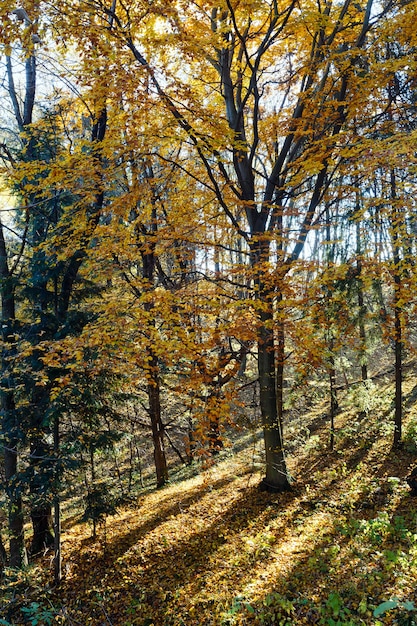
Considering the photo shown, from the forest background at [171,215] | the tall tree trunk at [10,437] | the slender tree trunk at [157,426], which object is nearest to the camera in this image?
the forest background at [171,215]

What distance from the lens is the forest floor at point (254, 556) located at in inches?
193

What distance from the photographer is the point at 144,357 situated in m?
7.74

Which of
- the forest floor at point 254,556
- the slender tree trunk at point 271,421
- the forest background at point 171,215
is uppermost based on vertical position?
the forest background at point 171,215

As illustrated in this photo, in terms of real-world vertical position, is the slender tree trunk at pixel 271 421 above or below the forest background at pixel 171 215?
below

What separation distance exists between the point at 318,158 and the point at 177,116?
2737mm

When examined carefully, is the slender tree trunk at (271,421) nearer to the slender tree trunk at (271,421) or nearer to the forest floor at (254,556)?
the slender tree trunk at (271,421)

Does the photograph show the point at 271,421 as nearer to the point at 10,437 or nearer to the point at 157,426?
the point at 157,426

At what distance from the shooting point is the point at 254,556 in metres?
6.29

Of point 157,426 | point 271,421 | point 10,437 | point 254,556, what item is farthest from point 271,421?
point 10,437

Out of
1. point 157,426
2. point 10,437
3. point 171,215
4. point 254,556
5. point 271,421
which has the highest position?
point 171,215

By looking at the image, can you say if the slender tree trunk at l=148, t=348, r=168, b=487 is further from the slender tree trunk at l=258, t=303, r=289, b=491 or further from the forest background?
the slender tree trunk at l=258, t=303, r=289, b=491

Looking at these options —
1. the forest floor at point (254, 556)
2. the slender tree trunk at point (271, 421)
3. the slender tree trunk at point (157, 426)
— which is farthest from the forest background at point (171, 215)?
the slender tree trunk at point (157, 426)

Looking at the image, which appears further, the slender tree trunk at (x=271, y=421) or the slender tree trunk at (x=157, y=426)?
the slender tree trunk at (x=157, y=426)

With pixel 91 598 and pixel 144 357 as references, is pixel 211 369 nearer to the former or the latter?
pixel 144 357
